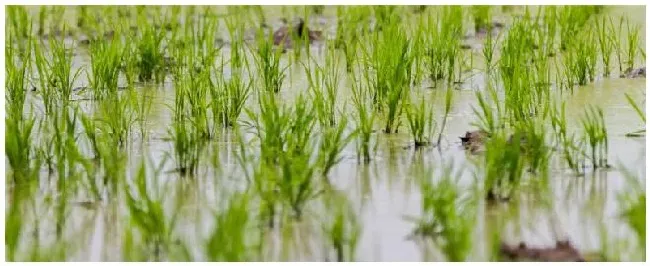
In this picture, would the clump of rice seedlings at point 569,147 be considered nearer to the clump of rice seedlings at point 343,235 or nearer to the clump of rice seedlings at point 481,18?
the clump of rice seedlings at point 343,235

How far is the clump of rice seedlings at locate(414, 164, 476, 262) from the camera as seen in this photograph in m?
3.79

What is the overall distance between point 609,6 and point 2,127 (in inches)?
157

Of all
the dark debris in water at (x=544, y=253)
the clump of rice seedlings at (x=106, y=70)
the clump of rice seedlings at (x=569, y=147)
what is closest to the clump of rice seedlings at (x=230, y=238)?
the dark debris in water at (x=544, y=253)

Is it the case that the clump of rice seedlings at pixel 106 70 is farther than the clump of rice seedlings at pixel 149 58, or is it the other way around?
the clump of rice seedlings at pixel 149 58

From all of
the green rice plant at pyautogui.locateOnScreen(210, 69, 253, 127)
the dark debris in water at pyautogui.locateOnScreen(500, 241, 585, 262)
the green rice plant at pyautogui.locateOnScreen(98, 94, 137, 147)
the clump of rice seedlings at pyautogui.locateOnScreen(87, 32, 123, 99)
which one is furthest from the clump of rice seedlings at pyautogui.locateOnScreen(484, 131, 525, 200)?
the clump of rice seedlings at pyautogui.locateOnScreen(87, 32, 123, 99)

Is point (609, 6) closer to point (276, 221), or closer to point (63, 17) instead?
point (63, 17)

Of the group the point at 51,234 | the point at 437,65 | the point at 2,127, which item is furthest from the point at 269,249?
the point at 437,65

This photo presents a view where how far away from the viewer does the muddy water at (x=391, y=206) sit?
13.3 feet

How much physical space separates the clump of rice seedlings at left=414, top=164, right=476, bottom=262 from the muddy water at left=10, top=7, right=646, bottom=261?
0.05m

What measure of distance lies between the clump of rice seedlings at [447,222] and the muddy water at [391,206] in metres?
0.05

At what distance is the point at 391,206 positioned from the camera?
443cm

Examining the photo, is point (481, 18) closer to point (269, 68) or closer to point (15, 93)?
point (269, 68)

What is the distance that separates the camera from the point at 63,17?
8047 millimetres
